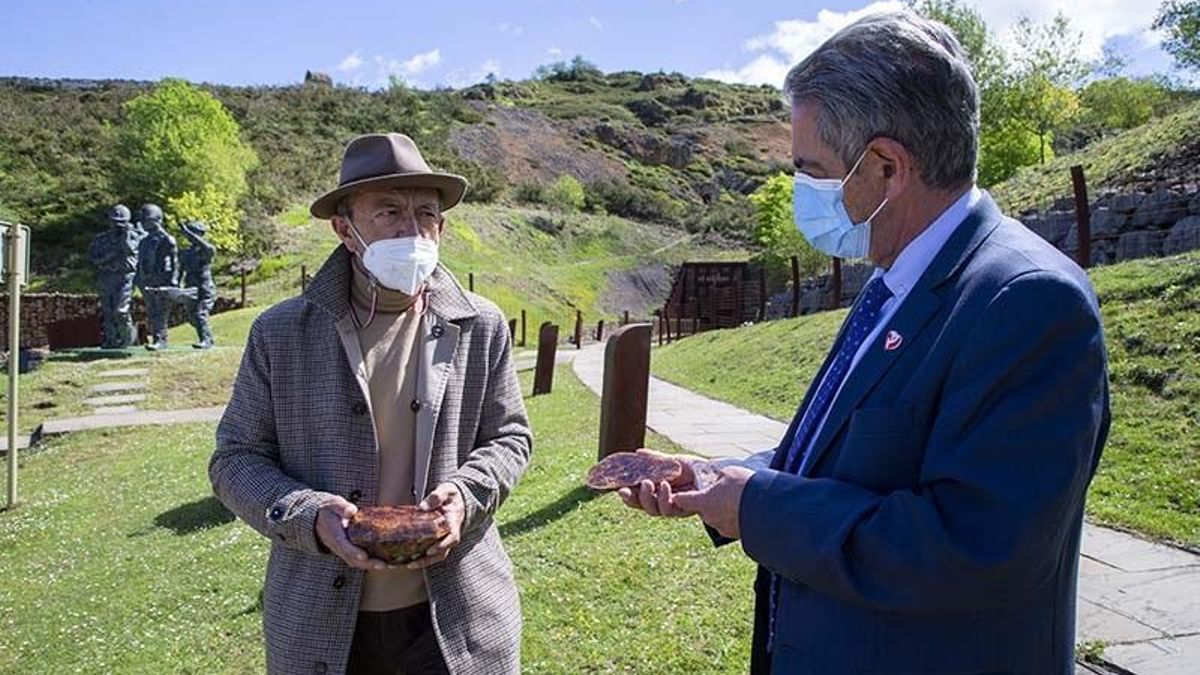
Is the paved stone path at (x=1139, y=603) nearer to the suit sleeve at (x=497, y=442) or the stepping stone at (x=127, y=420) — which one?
the suit sleeve at (x=497, y=442)

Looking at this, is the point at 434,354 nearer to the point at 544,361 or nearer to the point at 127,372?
the point at 544,361

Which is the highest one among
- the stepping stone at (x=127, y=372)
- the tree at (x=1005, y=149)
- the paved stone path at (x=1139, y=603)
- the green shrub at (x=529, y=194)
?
the tree at (x=1005, y=149)

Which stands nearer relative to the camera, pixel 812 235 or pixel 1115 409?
pixel 812 235

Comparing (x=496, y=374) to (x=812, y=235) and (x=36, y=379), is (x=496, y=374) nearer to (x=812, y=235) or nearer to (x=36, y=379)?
(x=812, y=235)

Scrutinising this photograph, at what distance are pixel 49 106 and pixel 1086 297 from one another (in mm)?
94760

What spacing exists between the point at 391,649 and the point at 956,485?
5.77 feet

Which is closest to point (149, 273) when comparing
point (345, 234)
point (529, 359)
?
point (529, 359)

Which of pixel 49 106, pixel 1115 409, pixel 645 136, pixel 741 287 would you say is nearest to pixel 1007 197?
pixel 1115 409

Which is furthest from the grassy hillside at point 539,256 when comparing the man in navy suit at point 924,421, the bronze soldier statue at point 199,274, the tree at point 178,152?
the man in navy suit at point 924,421

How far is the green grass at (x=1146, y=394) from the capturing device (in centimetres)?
611

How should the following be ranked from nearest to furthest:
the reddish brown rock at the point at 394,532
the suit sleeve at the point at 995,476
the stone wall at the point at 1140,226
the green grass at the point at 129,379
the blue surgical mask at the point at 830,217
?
the suit sleeve at the point at 995,476
the blue surgical mask at the point at 830,217
the reddish brown rock at the point at 394,532
the stone wall at the point at 1140,226
the green grass at the point at 129,379

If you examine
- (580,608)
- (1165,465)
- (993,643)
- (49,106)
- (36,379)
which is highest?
(49,106)

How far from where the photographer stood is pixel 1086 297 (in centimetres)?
156

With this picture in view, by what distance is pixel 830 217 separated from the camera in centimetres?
206
